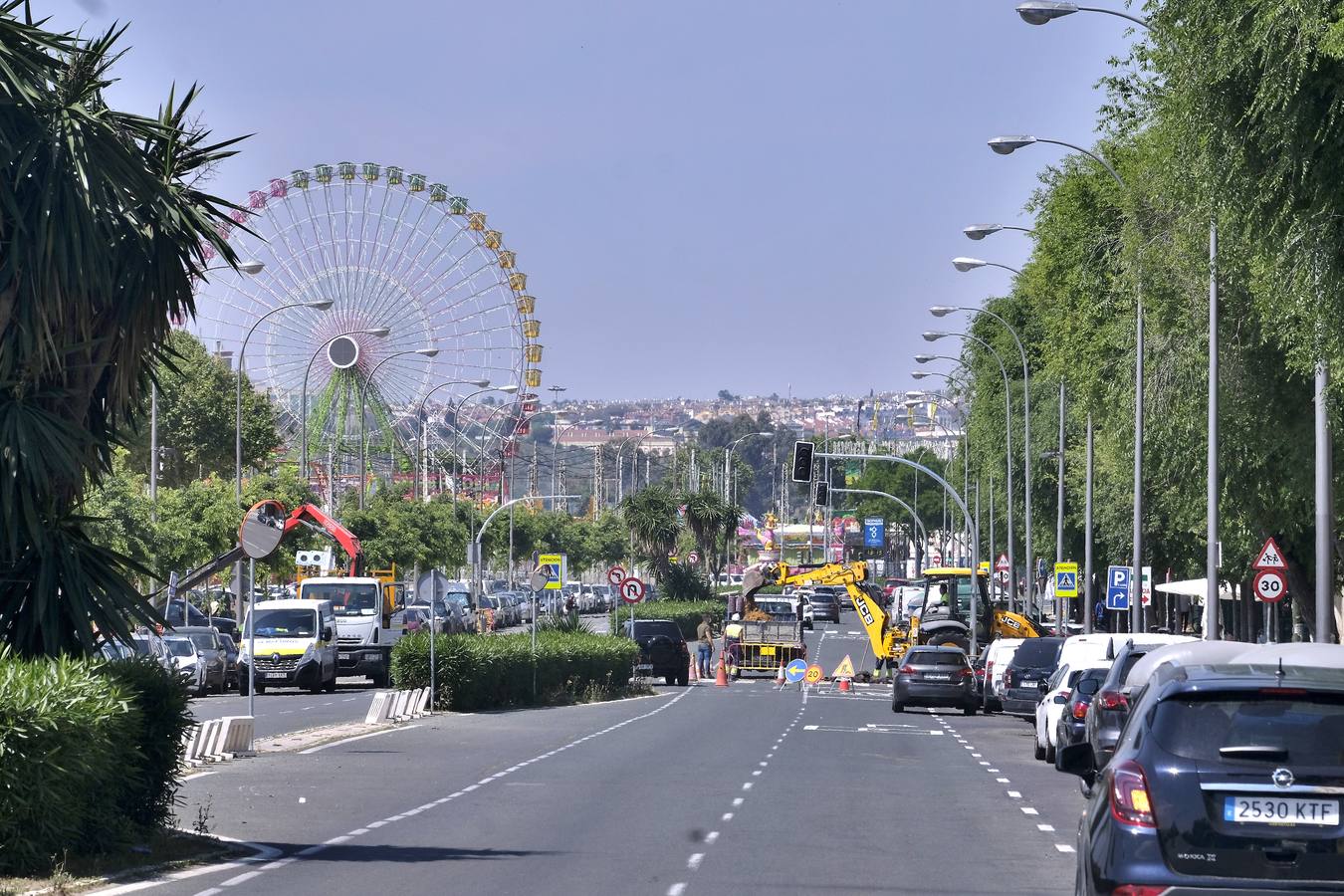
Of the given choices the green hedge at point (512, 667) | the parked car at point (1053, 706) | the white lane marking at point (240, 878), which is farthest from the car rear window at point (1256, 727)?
the green hedge at point (512, 667)

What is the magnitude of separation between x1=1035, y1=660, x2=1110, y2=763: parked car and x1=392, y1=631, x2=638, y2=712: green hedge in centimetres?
1262

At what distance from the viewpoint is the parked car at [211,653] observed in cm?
4103

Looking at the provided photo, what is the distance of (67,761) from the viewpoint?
12.3 metres

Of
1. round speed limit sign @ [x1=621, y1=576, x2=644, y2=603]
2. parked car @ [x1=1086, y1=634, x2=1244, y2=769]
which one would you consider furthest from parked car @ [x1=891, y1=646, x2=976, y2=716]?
parked car @ [x1=1086, y1=634, x2=1244, y2=769]

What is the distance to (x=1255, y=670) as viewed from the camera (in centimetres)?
873

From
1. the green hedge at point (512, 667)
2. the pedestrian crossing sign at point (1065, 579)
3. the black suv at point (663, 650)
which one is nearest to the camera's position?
the green hedge at point (512, 667)

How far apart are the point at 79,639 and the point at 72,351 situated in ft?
7.64

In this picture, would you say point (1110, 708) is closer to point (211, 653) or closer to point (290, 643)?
point (211, 653)

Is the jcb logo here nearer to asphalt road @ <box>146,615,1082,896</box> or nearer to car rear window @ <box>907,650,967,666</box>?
car rear window @ <box>907,650,967,666</box>

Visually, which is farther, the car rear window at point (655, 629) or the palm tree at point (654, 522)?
the palm tree at point (654, 522)

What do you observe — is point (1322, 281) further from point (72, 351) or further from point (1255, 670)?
point (72, 351)

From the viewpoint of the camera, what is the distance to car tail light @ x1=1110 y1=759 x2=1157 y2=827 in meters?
8.14

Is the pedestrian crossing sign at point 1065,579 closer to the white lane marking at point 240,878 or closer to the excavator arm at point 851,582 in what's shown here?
the excavator arm at point 851,582

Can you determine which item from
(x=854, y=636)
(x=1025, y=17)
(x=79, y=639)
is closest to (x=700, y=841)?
(x=79, y=639)
